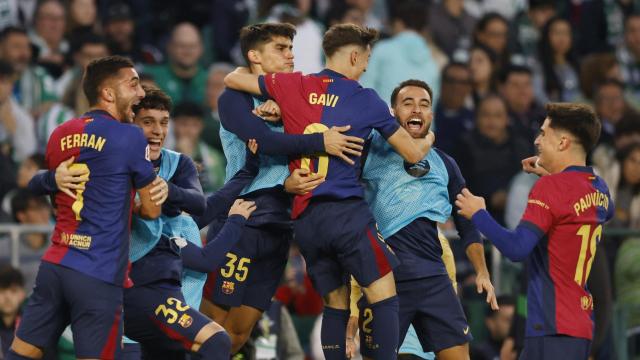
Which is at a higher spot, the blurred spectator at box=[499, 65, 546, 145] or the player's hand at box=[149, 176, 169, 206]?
the blurred spectator at box=[499, 65, 546, 145]

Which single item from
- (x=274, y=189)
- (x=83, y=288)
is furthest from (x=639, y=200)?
(x=83, y=288)

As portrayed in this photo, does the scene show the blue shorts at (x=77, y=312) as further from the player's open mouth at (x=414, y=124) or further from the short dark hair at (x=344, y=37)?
the player's open mouth at (x=414, y=124)

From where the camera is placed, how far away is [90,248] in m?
7.14

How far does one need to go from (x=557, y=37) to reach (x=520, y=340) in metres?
5.57

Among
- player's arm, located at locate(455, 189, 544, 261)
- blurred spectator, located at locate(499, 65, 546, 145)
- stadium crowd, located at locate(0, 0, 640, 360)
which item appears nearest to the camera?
player's arm, located at locate(455, 189, 544, 261)

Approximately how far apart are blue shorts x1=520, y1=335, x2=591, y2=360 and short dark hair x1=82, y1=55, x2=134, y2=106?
272 cm

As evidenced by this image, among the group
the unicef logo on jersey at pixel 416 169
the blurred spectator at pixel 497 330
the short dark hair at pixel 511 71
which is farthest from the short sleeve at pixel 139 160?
the short dark hair at pixel 511 71

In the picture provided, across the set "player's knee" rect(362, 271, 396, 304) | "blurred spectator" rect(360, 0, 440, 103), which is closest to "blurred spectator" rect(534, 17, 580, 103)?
"blurred spectator" rect(360, 0, 440, 103)

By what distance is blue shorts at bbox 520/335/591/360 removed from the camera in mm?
7484

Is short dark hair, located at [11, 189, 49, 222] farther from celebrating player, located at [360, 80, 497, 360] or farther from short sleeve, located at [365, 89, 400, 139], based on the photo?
short sleeve, located at [365, 89, 400, 139]

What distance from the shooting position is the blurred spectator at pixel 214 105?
13031 millimetres

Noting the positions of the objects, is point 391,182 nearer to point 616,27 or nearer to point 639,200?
point 639,200

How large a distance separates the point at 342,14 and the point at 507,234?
23.7 ft

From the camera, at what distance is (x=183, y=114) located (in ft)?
41.1
